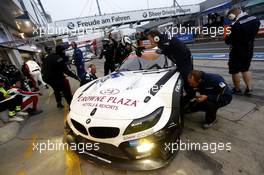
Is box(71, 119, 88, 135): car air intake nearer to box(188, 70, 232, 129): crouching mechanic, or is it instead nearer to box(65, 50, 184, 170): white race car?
box(65, 50, 184, 170): white race car

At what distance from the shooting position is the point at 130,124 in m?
1.91

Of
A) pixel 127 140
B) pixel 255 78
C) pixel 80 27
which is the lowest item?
pixel 255 78

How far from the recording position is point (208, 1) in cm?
A: 1933

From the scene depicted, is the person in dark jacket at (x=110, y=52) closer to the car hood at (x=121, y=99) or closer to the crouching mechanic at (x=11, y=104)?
the crouching mechanic at (x=11, y=104)

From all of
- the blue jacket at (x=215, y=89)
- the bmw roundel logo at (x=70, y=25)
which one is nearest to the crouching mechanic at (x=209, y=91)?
the blue jacket at (x=215, y=89)

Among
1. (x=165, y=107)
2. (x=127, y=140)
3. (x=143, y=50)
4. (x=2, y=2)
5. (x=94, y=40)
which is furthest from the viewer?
(x=94, y=40)

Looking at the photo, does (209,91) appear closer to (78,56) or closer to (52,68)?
(52,68)

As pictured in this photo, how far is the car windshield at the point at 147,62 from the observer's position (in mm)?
3160

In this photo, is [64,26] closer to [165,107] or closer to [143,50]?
[143,50]

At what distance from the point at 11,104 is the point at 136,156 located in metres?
3.78

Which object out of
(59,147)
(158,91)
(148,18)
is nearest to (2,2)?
(59,147)

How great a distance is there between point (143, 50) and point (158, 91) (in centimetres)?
168

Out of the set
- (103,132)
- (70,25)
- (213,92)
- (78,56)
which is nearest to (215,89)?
(213,92)

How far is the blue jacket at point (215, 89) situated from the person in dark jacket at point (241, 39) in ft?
3.70
